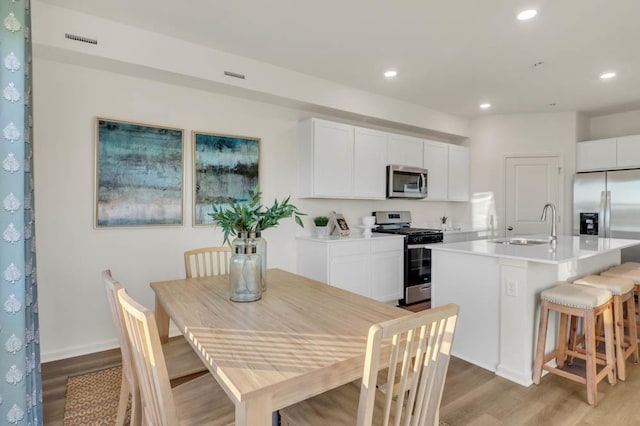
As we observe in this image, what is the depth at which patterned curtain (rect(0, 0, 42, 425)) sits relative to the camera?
1492mm

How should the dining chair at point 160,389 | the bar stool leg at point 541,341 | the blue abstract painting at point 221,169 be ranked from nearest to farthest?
the dining chair at point 160,389, the bar stool leg at point 541,341, the blue abstract painting at point 221,169

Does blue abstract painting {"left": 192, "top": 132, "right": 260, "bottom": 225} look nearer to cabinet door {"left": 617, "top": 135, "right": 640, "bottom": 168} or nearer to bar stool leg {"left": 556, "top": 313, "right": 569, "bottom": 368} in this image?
bar stool leg {"left": 556, "top": 313, "right": 569, "bottom": 368}

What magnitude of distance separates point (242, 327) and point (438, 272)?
2.07m

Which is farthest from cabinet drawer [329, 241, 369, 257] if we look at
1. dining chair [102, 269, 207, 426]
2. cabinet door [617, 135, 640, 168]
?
cabinet door [617, 135, 640, 168]

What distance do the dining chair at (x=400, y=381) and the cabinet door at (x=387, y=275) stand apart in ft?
8.64

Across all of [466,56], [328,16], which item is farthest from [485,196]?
[328,16]

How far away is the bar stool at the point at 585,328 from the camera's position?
223 cm

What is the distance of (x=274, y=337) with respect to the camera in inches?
52.3

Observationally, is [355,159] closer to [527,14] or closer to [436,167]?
[436,167]

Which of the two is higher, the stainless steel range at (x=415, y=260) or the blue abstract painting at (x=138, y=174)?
the blue abstract painting at (x=138, y=174)

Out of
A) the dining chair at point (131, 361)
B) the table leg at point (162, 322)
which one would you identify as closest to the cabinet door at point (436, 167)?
the table leg at point (162, 322)

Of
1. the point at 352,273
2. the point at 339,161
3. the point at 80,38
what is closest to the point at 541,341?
the point at 352,273

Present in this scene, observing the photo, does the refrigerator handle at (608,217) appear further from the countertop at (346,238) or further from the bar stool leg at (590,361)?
the bar stool leg at (590,361)

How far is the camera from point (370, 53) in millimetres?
3236
